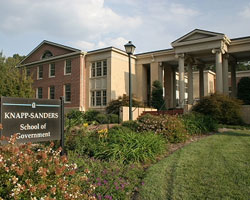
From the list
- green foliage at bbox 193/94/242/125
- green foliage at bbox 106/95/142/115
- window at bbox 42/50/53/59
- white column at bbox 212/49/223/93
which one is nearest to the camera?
green foliage at bbox 193/94/242/125

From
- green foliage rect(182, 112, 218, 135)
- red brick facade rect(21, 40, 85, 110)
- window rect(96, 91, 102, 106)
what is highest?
red brick facade rect(21, 40, 85, 110)

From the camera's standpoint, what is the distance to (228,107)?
648 inches

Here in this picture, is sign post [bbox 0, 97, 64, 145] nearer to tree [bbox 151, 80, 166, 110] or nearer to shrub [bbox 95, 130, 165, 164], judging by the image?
shrub [bbox 95, 130, 165, 164]

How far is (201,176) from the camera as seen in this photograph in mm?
5367

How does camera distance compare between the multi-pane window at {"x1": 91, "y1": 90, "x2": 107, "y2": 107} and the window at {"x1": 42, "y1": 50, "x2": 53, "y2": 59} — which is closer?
the multi-pane window at {"x1": 91, "y1": 90, "x2": 107, "y2": 107}

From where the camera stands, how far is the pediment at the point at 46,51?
27.9m

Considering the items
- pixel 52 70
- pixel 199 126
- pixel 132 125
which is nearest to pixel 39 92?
pixel 52 70

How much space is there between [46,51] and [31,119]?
27.6 metres

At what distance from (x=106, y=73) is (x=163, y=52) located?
6.40m

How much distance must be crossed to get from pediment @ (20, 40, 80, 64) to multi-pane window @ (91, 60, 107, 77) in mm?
2644

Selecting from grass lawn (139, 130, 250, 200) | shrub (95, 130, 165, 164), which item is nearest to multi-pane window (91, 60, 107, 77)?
shrub (95, 130, 165, 164)

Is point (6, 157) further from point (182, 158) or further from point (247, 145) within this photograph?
point (247, 145)

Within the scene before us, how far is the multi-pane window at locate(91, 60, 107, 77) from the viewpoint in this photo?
25594mm

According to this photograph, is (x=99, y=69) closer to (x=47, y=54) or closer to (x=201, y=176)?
(x=47, y=54)
